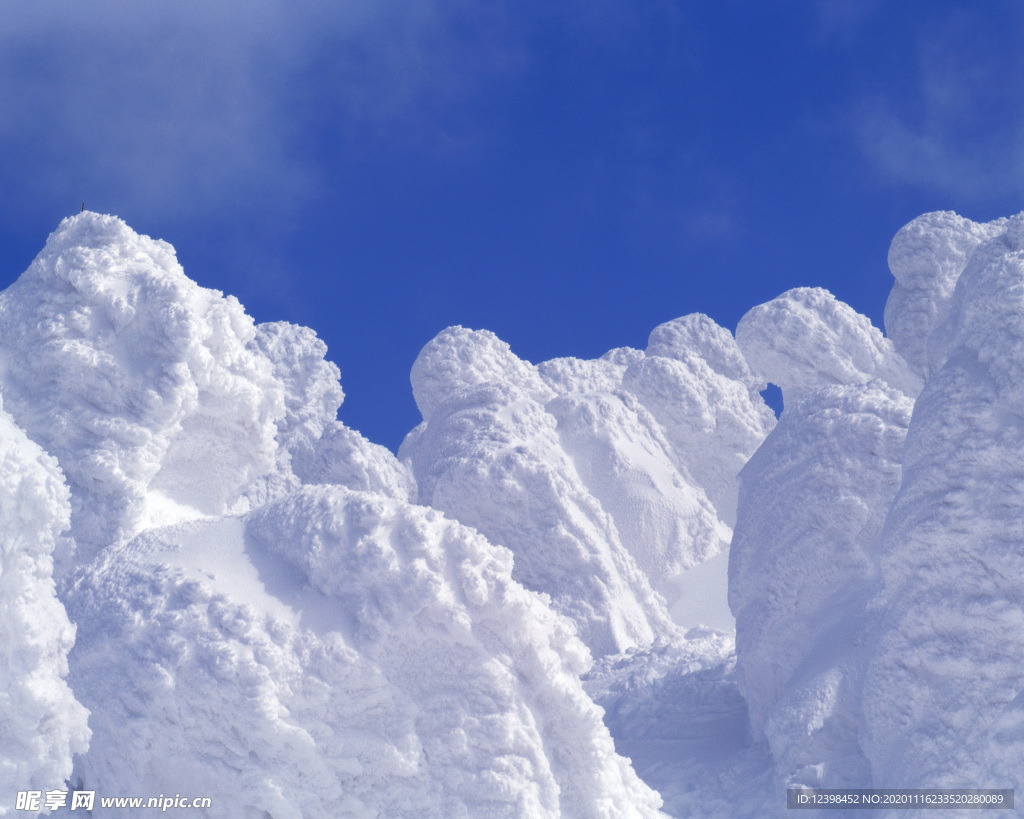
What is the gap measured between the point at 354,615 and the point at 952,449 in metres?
2.23

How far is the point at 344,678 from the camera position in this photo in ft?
10.6

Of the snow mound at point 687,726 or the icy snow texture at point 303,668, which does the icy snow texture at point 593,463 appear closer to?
the snow mound at point 687,726

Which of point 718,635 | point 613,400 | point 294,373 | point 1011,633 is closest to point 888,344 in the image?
point 613,400

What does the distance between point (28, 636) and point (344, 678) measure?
970mm

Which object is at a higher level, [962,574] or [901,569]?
[901,569]

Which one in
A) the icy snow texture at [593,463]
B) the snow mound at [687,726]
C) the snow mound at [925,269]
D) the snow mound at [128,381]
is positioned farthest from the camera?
the snow mound at [925,269]

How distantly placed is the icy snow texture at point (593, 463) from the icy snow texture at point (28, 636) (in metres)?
5.14

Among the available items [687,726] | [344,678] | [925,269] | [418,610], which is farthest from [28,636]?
[925,269]

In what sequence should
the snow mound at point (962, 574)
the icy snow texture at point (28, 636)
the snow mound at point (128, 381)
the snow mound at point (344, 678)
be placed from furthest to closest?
the snow mound at point (128, 381) → the snow mound at point (962, 574) → the snow mound at point (344, 678) → the icy snow texture at point (28, 636)

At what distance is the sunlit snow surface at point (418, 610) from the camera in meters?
3.15

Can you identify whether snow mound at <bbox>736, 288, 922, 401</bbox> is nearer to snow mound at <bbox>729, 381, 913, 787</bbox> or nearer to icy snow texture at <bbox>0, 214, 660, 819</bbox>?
snow mound at <bbox>729, 381, 913, 787</bbox>

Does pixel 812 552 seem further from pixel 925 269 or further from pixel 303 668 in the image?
pixel 925 269

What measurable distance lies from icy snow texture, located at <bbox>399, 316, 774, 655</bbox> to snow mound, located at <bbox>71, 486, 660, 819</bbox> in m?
4.32

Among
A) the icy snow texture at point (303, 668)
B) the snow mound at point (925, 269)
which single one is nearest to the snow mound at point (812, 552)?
the icy snow texture at point (303, 668)
